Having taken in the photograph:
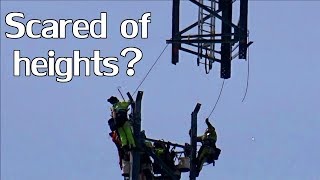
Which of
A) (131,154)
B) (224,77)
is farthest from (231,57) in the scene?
(131,154)

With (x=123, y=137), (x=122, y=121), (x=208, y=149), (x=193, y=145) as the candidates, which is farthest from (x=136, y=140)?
(x=208, y=149)

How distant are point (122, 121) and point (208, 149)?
404cm

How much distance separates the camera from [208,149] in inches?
1914

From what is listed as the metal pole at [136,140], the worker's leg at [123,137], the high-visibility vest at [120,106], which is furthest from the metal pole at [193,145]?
the high-visibility vest at [120,106]

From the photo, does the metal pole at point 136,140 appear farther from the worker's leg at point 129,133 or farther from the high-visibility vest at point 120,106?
the high-visibility vest at point 120,106

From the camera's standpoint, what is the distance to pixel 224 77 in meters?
48.7

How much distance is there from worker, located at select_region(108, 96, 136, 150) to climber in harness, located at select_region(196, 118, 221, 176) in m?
3.02

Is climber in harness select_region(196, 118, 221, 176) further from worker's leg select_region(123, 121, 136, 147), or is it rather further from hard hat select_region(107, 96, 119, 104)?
hard hat select_region(107, 96, 119, 104)

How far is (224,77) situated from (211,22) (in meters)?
1.94

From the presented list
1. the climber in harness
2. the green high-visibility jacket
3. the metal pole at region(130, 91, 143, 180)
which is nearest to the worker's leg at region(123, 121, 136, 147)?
the metal pole at region(130, 91, 143, 180)

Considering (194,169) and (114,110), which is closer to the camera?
(114,110)

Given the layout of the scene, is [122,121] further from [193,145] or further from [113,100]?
[193,145]

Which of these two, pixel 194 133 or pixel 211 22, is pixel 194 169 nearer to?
pixel 194 133

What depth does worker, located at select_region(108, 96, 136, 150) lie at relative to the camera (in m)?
45.4
